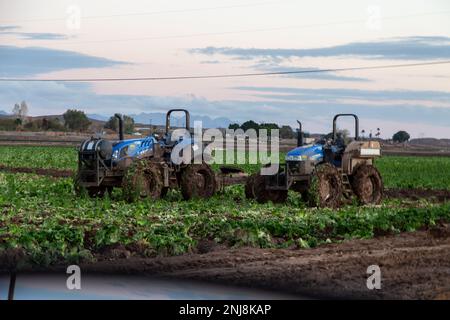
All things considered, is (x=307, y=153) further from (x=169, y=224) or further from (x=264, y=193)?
(x=169, y=224)

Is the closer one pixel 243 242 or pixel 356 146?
pixel 243 242

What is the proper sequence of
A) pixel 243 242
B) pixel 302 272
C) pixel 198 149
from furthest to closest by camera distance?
1. pixel 198 149
2. pixel 243 242
3. pixel 302 272

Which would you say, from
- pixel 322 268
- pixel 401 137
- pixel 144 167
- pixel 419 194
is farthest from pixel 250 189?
pixel 401 137

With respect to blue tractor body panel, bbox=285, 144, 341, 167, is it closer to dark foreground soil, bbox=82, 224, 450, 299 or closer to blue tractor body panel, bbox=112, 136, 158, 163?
blue tractor body panel, bbox=112, 136, 158, 163

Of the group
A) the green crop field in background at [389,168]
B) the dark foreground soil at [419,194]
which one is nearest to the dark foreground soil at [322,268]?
the dark foreground soil at [419,194]

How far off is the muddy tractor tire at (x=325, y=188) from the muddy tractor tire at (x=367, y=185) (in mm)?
1212

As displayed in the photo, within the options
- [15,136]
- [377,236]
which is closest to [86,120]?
[15,136]

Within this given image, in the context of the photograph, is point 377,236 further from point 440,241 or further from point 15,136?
point 15,136

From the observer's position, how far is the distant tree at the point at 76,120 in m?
94.3

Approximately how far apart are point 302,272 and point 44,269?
3.60 m

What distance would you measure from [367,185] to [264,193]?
8.99ft

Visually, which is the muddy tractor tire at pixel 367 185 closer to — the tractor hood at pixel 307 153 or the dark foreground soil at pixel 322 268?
the tractor hood at pixel 307 153

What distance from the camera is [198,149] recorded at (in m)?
21.4

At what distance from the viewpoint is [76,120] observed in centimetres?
9444
